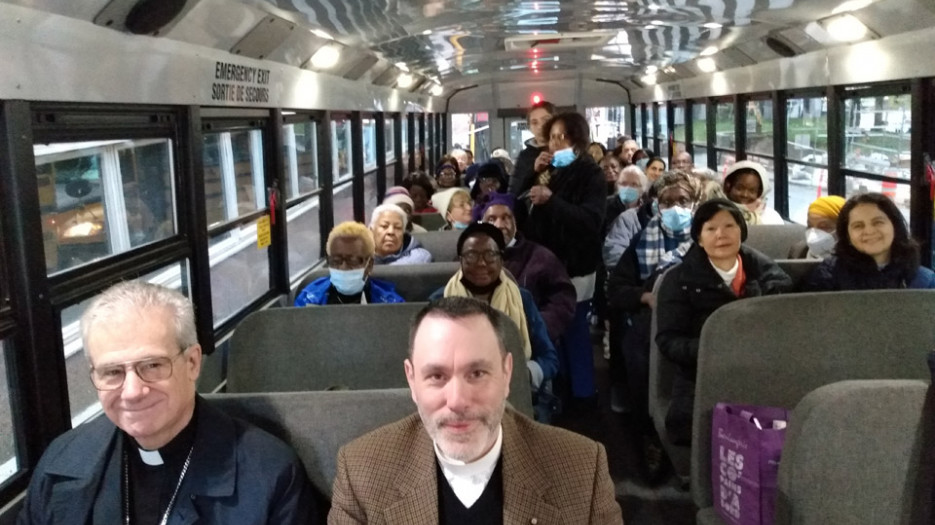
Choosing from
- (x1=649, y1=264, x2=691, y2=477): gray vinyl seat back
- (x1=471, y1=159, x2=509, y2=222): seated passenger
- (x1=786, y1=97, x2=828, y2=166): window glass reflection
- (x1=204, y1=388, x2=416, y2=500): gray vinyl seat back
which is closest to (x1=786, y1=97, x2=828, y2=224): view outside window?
(x1=786, y1=97, x2=828, y2=166): window glass reflection

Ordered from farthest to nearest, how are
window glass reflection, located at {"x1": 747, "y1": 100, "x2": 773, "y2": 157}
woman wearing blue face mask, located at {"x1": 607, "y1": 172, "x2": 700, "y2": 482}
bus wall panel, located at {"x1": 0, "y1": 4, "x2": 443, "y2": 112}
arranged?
window glass reflection, located at {"x1": 747, "y1": 100, "x2": 773, "y2": 157}, woman wearing blue face mask, located at {"x1": 607, "y1": 172, "x2": 700, "y2": 482}, bus wall panel, located at {"x1": 0, "y1": 4, "x2": 443, "y2": 112}

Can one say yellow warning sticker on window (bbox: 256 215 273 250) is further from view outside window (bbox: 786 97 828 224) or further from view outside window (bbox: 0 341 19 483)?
view outside window (bbox: 786 97 828 224)

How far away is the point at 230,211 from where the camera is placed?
5055 millimetres

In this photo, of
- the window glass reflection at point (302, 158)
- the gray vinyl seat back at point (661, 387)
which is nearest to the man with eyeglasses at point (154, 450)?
the gray vinyl seat back at point (661, 387)

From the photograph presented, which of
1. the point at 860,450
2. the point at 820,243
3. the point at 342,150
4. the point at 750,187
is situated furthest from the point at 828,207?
the point at 342,150

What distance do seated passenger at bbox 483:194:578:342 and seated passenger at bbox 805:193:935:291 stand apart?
1.16 m

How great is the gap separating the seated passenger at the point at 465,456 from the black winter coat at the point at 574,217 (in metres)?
2.72

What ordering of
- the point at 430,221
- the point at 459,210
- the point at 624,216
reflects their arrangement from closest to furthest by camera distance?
1. the point at 624,216
2. the point at 459,210
3. the point at 430,221

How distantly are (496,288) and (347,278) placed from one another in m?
Result: 0.62

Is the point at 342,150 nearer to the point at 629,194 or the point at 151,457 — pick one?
the point at 629,194

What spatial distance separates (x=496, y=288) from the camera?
3.56m

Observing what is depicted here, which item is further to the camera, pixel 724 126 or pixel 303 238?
pixel 724 126

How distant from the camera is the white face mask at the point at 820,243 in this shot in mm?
4414

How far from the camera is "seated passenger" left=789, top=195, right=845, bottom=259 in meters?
4.45
